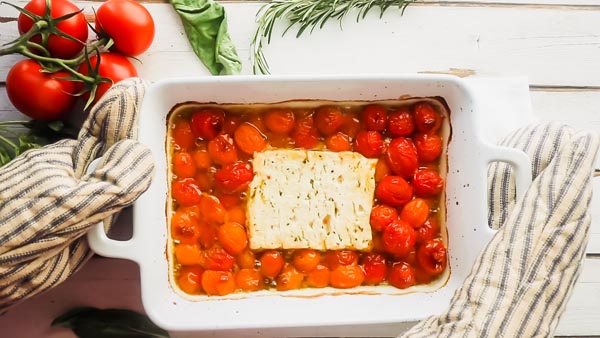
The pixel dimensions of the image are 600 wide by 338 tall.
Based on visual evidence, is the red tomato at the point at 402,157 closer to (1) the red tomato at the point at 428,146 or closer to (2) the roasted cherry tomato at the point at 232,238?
(1) the red tomato at the point at 428,146

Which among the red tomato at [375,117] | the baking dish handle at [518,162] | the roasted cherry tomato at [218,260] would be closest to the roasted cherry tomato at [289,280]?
the roasted cherry tomato at [218,260]

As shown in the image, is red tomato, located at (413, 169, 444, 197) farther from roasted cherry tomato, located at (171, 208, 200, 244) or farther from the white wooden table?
roasted cherry tomato, located at (171, 208, 200, 244)

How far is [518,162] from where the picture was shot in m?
1.27

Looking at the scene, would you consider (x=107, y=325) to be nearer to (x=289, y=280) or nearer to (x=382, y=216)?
(x=289, y=280)

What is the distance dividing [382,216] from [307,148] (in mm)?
208

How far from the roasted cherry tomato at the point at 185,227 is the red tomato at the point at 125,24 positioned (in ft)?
1.12

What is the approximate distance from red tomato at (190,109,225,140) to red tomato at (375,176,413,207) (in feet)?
1.16

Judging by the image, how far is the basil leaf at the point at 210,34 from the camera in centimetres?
143

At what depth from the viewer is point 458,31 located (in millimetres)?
1505

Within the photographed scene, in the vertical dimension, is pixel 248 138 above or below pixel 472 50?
below

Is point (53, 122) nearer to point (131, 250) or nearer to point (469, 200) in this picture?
point (131, 250)

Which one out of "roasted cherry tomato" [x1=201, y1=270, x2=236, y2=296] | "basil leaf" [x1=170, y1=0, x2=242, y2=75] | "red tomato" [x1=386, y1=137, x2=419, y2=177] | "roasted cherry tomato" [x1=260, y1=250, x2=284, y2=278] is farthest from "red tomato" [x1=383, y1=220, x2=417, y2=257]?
"basil leaf" [x1=170, y1=0, x2=242, y2=75]

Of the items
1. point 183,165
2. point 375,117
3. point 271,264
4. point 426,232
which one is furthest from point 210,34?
point 426,232

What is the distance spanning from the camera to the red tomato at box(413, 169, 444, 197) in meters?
1.39
